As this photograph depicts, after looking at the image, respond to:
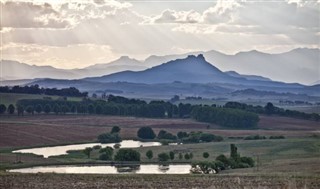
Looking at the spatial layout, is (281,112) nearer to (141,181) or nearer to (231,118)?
(231,118)

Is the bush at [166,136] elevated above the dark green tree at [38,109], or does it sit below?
below

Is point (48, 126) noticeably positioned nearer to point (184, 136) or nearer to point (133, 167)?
point (184, 136)

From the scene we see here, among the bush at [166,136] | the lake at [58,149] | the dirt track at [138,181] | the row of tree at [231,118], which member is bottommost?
the lake at [58,149]

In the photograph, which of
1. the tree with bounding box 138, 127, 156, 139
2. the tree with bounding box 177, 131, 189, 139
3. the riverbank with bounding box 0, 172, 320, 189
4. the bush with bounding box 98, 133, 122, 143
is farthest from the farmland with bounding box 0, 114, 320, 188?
the tree with bounding box 177, 131, 189, 139

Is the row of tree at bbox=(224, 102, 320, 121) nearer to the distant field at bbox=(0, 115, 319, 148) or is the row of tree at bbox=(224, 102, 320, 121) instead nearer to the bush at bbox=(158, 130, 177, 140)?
the distant field at bbox=(0, 115, 319, 148)

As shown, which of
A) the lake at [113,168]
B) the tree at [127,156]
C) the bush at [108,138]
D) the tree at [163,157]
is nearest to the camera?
the lake at [113,168]

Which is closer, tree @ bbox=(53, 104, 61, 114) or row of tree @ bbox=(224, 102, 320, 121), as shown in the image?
row of tree @ bbox=(224, 102, 320, 121)

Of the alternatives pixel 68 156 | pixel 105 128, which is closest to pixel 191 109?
pixel 105 128

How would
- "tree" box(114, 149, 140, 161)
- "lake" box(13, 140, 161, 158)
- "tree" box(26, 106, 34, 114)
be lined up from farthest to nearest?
"tree" box(26, 106, 34, 114)
"lake" box(13, 140, 161, 158)
"tree" box(114, 149, 140, 161)

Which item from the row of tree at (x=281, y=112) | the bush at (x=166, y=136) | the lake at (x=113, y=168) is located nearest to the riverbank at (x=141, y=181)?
the lake at (x=113, y=168)

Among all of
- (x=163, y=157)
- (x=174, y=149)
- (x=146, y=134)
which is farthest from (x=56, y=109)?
(x=163, y=157)

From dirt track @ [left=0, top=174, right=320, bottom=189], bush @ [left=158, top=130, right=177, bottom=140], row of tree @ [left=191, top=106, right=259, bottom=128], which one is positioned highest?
row of tree @ [left=191, top=106, right=259, bottom=128]

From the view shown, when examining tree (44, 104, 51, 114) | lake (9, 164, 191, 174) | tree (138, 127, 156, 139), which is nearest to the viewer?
lake (9, 164, 191, 174)

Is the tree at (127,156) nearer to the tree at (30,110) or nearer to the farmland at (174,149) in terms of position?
the farmland at (174,149)
